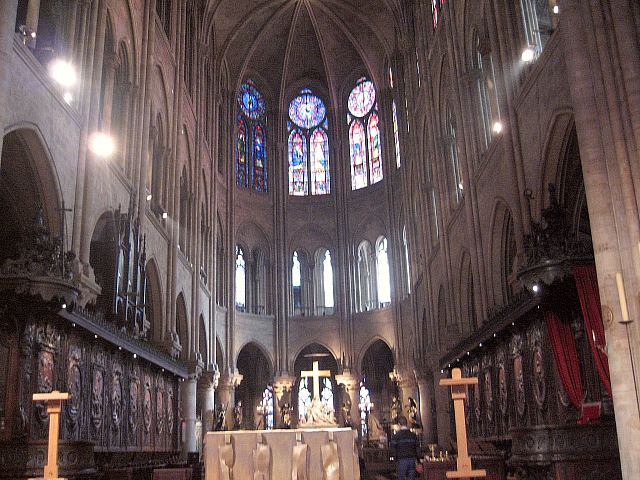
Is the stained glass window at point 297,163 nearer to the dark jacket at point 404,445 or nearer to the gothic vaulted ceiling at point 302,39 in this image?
the gothic vaulted ceiling at point 302,39

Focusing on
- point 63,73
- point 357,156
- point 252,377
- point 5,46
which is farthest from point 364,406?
point 5,46

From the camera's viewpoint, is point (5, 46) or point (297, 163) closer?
point (5, 46)

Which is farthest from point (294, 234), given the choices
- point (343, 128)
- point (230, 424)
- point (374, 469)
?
point (374, 469)

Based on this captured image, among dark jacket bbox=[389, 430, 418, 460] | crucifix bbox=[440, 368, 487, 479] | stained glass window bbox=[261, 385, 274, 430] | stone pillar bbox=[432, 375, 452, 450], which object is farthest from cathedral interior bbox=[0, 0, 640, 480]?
crucifix bbox=[440, 368, 487, 479]

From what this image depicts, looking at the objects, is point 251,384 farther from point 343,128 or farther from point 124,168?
point 124,168

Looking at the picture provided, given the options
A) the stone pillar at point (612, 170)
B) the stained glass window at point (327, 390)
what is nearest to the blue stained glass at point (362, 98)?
the stained glass window at point (327, 390)

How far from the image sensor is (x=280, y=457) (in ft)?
27.6

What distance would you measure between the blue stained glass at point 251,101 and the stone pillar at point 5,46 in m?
31.4

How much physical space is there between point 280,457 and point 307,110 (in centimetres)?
3795

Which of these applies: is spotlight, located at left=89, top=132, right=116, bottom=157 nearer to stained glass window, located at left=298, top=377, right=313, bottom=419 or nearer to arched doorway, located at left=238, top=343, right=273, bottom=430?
arched doorway, located at left=238, top=343, right=273, bottom=430

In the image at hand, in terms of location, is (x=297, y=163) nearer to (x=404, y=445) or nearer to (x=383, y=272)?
(x=383, y=272)

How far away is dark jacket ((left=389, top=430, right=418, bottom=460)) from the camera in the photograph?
13023 mm

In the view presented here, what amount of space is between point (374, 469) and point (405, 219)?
12.1m

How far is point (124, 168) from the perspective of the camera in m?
20.6
